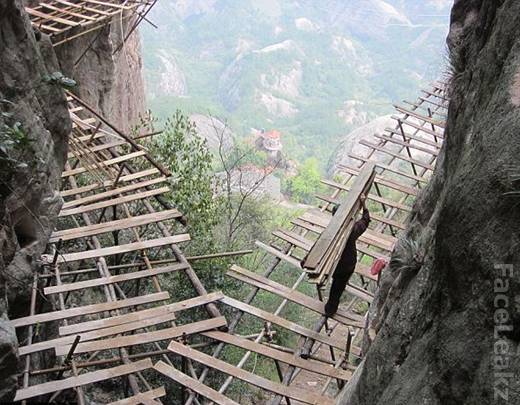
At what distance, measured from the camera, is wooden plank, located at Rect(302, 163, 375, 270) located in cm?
499

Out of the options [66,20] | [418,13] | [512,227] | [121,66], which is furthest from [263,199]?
[418,13]

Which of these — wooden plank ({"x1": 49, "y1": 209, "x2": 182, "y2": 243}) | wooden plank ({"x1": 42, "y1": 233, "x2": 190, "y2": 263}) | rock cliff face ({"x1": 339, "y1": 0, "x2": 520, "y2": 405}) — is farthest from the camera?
Result: wooden plank ({"x1": 49, "y1": 209, "x2": 182, "y2": 243})

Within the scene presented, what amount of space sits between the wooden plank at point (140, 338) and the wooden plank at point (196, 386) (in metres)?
0.32

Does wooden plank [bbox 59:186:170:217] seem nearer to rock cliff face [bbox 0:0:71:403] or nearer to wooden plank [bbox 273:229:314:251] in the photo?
rock cliff face [bbox 0:0:71:403]

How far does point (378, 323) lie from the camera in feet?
16.9

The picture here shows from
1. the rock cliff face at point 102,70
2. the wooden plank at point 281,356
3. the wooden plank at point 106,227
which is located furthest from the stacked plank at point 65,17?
the wooden plank at point 281,356

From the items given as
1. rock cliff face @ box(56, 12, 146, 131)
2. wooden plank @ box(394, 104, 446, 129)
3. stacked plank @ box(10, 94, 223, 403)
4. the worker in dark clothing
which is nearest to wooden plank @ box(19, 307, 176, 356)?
stacked plank @ box(10, 94, 223, 403)

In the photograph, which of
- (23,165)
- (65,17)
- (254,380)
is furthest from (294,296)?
(65,17)

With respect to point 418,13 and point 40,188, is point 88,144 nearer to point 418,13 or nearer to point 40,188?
point 40,188

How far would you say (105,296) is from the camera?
720cm

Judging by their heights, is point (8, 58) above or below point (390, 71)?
below

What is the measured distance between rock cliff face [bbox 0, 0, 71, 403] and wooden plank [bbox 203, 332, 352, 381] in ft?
6.69

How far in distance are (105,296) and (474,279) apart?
5041 mm

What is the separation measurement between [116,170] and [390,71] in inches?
3022
